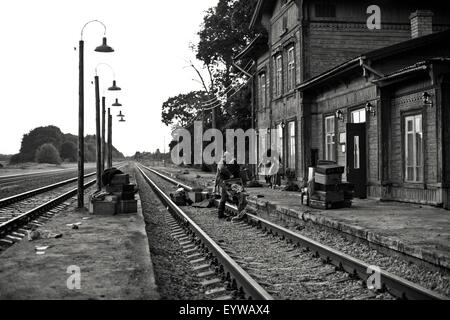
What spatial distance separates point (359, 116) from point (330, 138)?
9.91ft

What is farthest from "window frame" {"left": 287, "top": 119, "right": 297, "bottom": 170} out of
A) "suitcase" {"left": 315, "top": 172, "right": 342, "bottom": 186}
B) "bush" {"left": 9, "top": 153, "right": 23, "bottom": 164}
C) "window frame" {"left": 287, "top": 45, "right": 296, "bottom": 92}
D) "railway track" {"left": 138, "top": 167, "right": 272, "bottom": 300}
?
"bush" {"left": 9, "top": 153, "right": 23, "bottom": 164}

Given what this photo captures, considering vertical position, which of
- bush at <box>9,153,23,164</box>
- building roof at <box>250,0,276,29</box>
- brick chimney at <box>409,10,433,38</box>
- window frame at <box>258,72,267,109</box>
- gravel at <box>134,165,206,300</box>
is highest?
building roof at <box>250,0,276,29</box>

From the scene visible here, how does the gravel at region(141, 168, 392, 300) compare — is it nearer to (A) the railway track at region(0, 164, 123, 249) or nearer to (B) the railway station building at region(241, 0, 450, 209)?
(A) the railway track at region(0, 164, 123, 249)

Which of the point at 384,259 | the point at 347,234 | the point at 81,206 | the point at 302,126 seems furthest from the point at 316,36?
the point at 384,259

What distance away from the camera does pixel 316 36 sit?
78.3 ft

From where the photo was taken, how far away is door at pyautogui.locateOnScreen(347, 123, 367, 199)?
727 inches

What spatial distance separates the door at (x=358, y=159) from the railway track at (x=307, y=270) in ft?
20.8

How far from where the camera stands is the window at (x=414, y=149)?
15648 millimetres

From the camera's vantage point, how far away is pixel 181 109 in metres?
74.7

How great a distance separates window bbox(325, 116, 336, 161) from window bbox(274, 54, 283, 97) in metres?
5.87

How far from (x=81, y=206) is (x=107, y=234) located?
657cm

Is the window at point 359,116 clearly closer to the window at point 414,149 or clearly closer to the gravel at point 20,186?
the window at point 414,149

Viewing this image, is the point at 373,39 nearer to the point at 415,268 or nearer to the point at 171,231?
the point at 171,231
